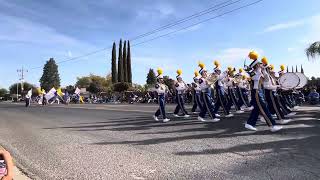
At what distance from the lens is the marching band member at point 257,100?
11855 millimetres

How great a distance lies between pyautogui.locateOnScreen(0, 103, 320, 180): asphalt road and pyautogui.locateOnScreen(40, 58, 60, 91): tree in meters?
122

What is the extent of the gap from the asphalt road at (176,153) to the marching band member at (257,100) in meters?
0.31

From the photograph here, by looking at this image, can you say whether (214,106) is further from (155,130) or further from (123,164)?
(123,164)

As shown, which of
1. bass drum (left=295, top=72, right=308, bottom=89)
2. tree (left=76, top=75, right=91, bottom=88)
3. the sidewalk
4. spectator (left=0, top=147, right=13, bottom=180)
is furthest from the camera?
tree (left=76, top=75, right=91, bottom=88)

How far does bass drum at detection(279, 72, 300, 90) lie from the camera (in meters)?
17.4

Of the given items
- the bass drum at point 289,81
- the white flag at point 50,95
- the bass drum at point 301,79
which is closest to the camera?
the bass drum at point 289,81

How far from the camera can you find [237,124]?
1381cm

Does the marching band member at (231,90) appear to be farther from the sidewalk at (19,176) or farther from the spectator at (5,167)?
the spectator at (5,167)

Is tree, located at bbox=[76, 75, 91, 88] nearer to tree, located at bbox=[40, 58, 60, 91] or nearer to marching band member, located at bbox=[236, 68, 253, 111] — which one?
tree, located at bbox=[40, 58, 60, 91]

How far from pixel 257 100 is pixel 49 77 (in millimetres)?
123989

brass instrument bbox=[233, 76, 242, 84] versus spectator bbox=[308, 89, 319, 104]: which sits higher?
brass instrument bbox=[233, 76, 242, 84]

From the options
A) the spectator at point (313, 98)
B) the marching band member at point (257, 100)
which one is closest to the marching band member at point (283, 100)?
the marching band member at point (257, 100)

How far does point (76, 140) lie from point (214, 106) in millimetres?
6886

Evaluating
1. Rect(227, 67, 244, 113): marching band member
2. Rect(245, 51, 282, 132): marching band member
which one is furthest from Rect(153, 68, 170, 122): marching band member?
Rect(245, 51, 282, 132): marching band member
